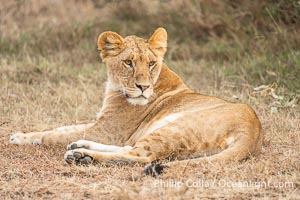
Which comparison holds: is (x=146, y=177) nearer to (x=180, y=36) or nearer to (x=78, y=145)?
(x=78, y=145)

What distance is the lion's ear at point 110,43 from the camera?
216 inches

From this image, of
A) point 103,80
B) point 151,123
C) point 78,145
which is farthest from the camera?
point 103,80

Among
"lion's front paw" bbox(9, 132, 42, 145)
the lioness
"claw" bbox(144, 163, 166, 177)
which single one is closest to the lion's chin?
the lioness

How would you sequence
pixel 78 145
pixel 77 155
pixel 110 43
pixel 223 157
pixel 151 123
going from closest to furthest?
1. pixel 223 157
2. pixel 77 155
3. pixel 78 145
4. pixel 151 123
5. pixel 110 43

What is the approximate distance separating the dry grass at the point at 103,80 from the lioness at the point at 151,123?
0.13 meters

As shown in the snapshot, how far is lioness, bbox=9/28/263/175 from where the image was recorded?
183 inches

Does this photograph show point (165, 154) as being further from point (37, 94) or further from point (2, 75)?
point (2, 75)

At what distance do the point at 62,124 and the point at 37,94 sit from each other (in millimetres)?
1071

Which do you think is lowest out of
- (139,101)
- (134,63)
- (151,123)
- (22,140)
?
(22,140)

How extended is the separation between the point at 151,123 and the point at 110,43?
731 millimetres

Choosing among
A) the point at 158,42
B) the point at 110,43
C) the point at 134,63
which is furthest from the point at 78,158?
the point at 158,42

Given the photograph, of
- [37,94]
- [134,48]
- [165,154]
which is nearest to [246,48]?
[37,94]

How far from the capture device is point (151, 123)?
5.20 metres

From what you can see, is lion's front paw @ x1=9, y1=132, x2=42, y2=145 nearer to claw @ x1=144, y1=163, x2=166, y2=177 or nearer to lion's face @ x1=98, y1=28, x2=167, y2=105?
lion's face @ x1=98, y1=28, x2=167, y2=105
